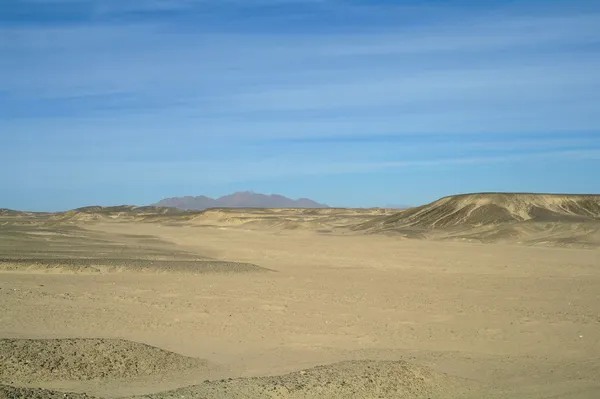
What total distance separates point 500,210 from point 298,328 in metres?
46.5

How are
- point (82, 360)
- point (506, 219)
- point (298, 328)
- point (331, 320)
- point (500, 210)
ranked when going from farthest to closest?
point (500, 210) < point (506, 219) < point (331, 320) < point (298, 328) < point (82, 360)

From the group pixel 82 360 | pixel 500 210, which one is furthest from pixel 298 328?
pixel 500 210

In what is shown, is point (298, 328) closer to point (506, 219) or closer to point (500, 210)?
point (506, 219)

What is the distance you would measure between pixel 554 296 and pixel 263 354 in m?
10.5

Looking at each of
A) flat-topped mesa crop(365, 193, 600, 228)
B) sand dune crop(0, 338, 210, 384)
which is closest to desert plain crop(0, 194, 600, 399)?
sand dune crop(0, 338, 210, 384)

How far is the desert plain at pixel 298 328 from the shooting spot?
371 inches

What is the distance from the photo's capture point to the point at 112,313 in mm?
15188

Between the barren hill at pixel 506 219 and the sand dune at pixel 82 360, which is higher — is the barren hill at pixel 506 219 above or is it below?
above

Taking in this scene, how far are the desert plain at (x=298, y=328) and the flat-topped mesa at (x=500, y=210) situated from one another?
25017 mm

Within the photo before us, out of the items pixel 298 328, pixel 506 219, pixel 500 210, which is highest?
pixel 500 210

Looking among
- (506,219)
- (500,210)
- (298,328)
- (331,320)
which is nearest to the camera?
(298,328)

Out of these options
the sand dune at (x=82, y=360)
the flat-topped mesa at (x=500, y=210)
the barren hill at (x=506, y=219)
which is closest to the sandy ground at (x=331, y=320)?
the sand dune at (x=82, y=360)

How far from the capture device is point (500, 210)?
188 feet

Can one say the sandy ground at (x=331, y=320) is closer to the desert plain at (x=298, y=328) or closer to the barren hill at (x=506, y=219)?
the desert plain at (x=298, y=328)
